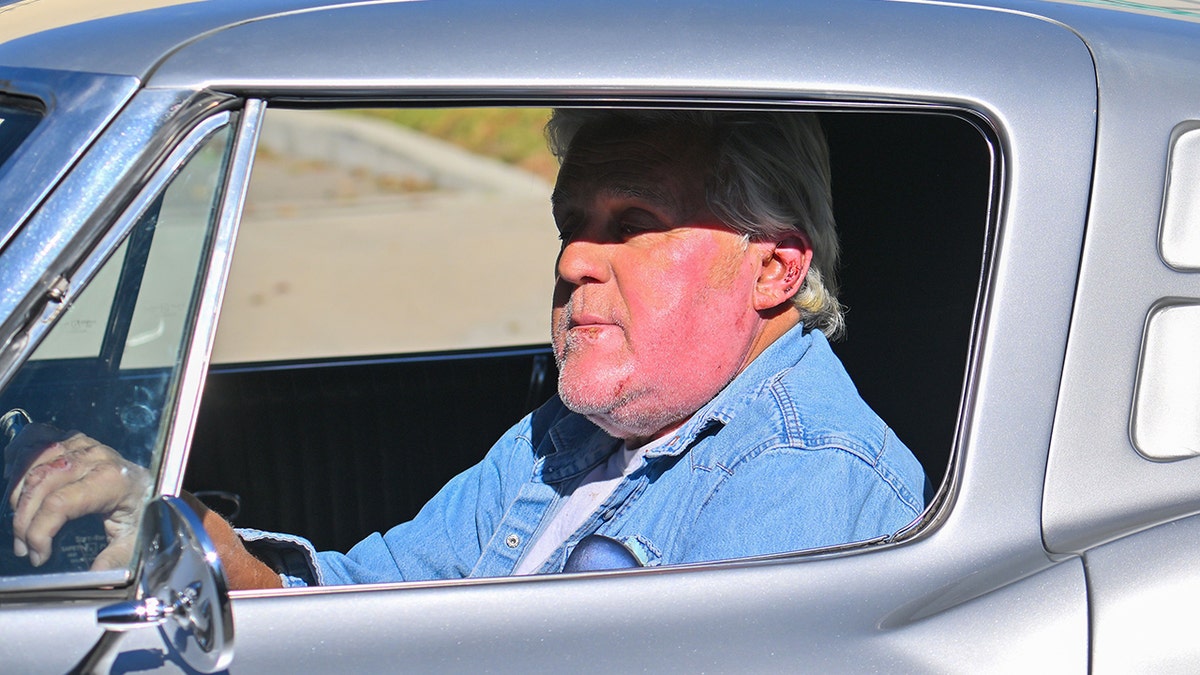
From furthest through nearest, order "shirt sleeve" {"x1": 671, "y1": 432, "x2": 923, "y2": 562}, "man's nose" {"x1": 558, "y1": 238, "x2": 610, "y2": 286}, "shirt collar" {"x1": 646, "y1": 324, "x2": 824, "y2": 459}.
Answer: "man's nose" {"x1": 558, "y1": 238, "x2": 610, "y2": 286} → "shirt collar" {"x1": 646, "y1": 324, "x2": 824, "y2": 459} → "shirt sleeve" {"x1": 671, "y1": 432, "x2": 923, "y2": 562}

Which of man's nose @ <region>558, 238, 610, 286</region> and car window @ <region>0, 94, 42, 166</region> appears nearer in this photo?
car window @ <region>0, 94, 42, 166</region>

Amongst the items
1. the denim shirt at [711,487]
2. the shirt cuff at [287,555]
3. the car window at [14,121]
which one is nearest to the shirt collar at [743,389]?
the denim shirt at [711,487]

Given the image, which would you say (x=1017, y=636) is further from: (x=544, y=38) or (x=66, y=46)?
(x=66, y=46)

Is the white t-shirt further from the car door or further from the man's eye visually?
the car door

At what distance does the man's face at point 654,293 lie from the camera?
1.88 meters

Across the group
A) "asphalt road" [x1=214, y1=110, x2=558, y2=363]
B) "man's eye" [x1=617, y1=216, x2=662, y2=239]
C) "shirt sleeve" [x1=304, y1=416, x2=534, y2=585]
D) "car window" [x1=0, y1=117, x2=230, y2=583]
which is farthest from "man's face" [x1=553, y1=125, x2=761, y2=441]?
"asphalt road" [x1=214, y1=110, x2=558, y2=363]

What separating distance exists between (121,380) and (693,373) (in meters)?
0.83

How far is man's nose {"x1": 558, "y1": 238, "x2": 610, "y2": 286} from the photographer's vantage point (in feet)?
6.33

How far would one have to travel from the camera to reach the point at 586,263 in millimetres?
1938

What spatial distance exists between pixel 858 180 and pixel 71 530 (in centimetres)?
152

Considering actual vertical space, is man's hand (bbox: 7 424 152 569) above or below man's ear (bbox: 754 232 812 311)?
below

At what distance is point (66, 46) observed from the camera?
1392mm

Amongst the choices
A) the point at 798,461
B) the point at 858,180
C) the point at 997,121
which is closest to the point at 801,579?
the point at 798,461

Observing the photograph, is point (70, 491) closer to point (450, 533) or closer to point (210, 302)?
point (210, 302)
